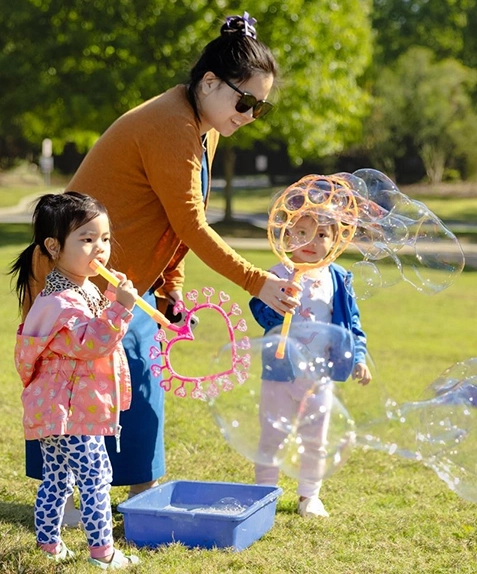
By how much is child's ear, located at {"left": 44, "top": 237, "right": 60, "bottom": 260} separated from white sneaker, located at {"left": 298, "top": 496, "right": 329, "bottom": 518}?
62.6 inches

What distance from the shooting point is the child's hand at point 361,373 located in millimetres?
4324

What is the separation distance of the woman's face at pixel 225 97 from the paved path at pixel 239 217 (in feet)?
42.4

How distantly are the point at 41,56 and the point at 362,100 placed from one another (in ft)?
32.0

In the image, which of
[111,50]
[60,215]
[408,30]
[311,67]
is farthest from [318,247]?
[408,30]

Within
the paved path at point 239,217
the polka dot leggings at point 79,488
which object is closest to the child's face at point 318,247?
the polka dot leggings at point 79,488

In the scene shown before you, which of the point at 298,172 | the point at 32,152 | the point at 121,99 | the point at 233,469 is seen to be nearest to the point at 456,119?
the point at 298,172

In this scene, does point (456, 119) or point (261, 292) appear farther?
point (456, 119)

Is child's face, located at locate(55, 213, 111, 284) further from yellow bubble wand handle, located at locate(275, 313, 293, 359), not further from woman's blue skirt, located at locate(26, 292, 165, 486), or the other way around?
yellow bubble wand handle, located at locate(275, 313, 293, 359)

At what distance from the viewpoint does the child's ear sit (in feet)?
11.5

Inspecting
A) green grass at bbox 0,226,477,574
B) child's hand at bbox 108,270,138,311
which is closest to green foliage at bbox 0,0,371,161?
green grass at bbox 0,226,477,574

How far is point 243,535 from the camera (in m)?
3.81

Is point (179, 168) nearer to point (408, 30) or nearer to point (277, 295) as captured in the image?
point (277, 295)

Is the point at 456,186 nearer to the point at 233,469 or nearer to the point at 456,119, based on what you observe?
the point at 456,119

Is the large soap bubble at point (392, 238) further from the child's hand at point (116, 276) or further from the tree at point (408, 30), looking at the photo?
the tree at point (408, 30)
